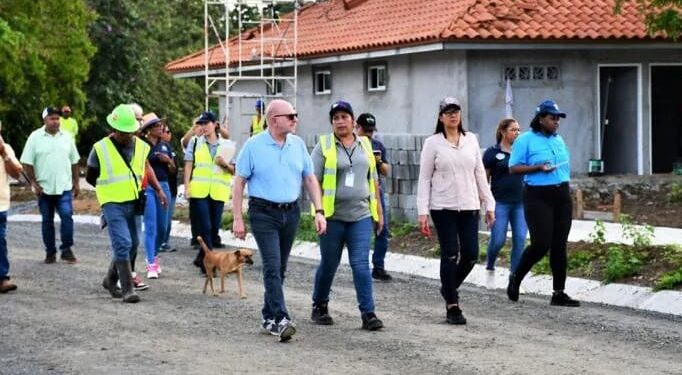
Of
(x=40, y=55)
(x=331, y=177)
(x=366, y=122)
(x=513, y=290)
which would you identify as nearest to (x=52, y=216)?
(x=366, y=122)

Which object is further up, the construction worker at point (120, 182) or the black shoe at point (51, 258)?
the construction worker at point (120, 182)

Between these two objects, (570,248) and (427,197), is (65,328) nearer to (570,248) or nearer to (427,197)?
(427,197)

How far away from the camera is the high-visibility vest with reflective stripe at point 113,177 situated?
14.2m

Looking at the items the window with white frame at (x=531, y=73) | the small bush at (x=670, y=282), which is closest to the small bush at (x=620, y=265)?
the small bush at (x=670, y=282)

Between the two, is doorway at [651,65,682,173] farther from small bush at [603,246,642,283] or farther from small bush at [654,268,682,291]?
small bush at [654,268,682,291]

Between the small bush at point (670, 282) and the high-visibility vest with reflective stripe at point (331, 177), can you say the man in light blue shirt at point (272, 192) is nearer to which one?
the high-visibility vest with reflective stripe at point (331, 177)

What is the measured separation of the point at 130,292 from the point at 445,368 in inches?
191

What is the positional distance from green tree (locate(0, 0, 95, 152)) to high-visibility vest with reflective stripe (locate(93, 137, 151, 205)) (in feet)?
56.6

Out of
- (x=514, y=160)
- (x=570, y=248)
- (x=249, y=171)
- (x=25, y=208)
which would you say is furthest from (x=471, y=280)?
(x=25, y=208)

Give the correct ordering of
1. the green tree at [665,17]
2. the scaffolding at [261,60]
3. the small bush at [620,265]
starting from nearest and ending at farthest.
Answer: the small bush at [620,265], the green tree at [665,17], the scaffolding at [261,60]

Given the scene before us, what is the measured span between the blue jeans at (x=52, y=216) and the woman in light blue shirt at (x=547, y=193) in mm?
6564

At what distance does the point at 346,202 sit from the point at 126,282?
2.90 metres

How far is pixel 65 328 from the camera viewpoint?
12312mm

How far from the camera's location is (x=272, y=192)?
11852 mm
